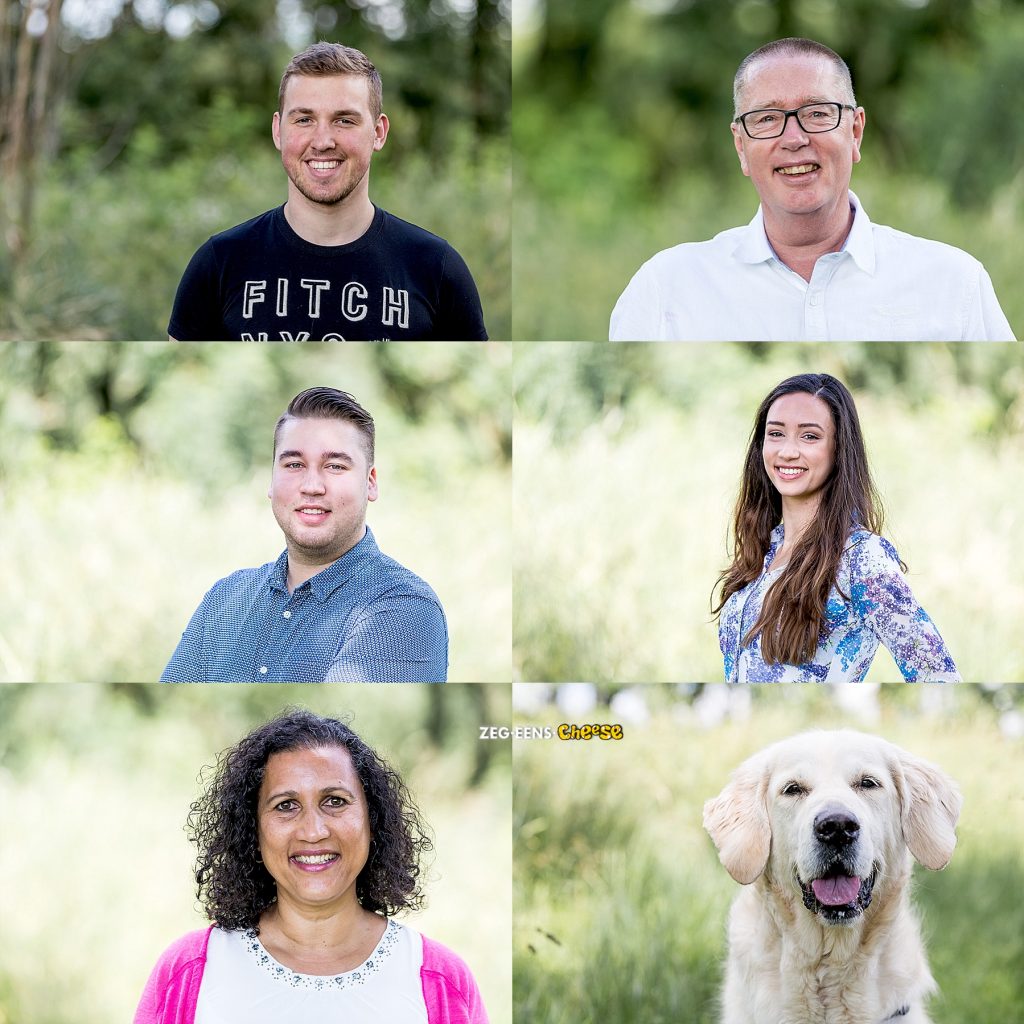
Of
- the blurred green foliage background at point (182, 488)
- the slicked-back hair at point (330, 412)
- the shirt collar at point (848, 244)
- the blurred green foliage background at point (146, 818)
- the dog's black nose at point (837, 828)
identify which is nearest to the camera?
the dog's black nose at point (837, 828)

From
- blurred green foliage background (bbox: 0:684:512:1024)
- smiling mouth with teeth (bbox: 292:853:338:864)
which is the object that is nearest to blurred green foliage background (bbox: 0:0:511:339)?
blurred green foliage background (bbox: 0:684:512:1024)

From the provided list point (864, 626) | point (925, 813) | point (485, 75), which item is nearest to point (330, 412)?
point (864, 626)

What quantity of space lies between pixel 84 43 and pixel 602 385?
2.90 m

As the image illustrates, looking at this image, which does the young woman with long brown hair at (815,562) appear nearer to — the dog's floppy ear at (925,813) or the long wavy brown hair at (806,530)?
the long wavy brown hair at (806,530)

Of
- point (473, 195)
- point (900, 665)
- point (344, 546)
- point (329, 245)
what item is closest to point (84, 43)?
point (473, 195)

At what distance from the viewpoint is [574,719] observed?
3.40 m

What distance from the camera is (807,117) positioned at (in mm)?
3027

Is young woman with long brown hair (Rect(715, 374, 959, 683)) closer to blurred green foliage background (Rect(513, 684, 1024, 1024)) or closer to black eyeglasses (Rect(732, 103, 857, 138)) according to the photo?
blurred green foliage background (Rect(513, 684, 1024, 1024))

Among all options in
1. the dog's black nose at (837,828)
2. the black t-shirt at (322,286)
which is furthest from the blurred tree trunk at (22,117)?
the dog's black nose at (837,828)

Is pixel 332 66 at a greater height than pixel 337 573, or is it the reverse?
pixel 332 66

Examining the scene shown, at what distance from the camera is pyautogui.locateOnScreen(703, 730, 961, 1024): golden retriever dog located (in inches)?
116

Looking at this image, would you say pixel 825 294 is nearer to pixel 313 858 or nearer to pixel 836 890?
pixel 836 890

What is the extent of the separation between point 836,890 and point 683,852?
17.6 inches

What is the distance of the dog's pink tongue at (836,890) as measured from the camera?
295cm
